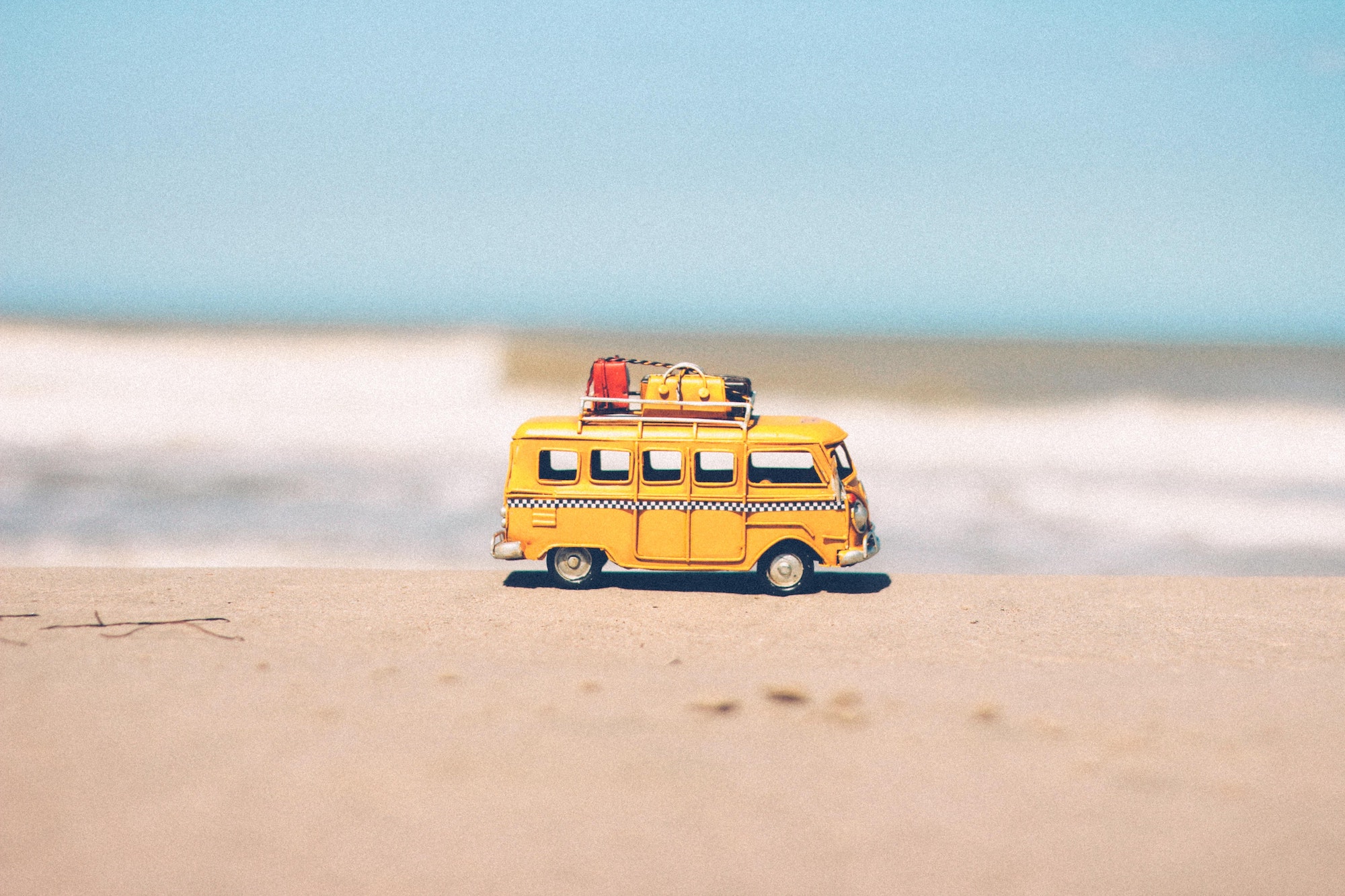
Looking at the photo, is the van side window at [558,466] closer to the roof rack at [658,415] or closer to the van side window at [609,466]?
the van side window at [609,466]

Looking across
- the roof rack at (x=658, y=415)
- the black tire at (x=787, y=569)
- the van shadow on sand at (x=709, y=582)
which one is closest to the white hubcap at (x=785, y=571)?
the black tire at (x=787, y=569)

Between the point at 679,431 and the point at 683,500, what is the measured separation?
68 centimetres

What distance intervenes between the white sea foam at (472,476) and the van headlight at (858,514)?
7.38 ft

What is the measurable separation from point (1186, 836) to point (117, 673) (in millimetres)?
6574

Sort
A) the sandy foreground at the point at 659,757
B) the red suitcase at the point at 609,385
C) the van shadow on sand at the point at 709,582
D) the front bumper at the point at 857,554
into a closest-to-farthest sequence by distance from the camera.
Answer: the sandy foreground at the point at 659,757, the front bumper at the point at 857,554, the van shadow on sand at the point at 709,582, the red suitcase at the point at 609,385

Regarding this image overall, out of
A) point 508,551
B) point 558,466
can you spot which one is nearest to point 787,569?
point 558,466

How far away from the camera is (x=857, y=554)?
10844mm

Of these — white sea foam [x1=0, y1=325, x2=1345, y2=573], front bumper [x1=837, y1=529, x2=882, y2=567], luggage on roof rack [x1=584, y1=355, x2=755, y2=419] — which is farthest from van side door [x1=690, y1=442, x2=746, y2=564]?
white sea foam [x1=0, y1=325, x2=1345, y2=573]

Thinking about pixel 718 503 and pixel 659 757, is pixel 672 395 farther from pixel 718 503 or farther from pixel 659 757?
pixel 659 757

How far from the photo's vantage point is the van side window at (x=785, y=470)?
10.9 meters

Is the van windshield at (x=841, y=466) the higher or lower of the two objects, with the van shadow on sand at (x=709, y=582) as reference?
higher

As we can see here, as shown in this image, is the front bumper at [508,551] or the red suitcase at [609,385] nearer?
the front bumper at [508,551]

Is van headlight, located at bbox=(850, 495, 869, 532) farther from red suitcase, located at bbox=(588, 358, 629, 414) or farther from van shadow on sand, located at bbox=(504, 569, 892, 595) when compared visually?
red suitcase, located at bbox=(588, 358, 629, 414)

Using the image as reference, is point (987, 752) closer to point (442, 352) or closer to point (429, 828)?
point (429, 828)
